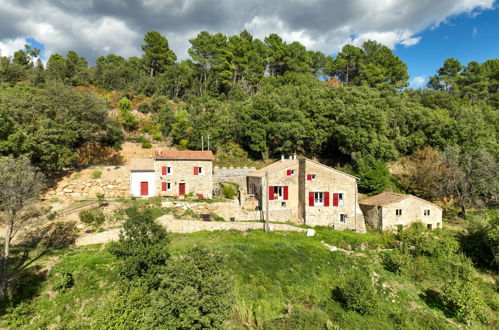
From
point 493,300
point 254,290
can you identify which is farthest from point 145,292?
point 493,300

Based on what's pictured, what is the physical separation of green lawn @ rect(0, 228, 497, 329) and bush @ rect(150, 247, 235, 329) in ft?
8.45

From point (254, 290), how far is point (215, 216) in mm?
10219

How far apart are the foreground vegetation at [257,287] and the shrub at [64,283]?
56 mm

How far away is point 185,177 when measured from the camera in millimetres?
27812

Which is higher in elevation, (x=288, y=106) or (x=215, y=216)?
(x=288, y=106)

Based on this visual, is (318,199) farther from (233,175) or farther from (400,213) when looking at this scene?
(233,175)

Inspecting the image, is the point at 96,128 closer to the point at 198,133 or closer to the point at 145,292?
the point at 198,133

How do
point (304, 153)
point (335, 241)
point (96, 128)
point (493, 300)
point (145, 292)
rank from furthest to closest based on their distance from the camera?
point (304, 153), point (96, 128), point (335, 241), point (493, 300), point (145, 292)

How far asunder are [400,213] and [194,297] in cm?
2379

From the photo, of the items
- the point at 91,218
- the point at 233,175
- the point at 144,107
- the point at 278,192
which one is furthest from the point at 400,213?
the point at 144,107

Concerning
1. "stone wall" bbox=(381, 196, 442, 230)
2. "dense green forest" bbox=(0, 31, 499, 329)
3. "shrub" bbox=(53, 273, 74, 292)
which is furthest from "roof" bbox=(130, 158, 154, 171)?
"stone wall" bbox=(381, 196, 442, 230)

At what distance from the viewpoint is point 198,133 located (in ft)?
131

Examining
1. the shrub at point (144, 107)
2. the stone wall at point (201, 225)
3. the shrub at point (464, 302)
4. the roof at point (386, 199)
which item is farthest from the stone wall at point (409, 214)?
the shrub at point (144, 107)

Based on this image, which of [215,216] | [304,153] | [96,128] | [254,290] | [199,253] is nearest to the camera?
[199,253]
